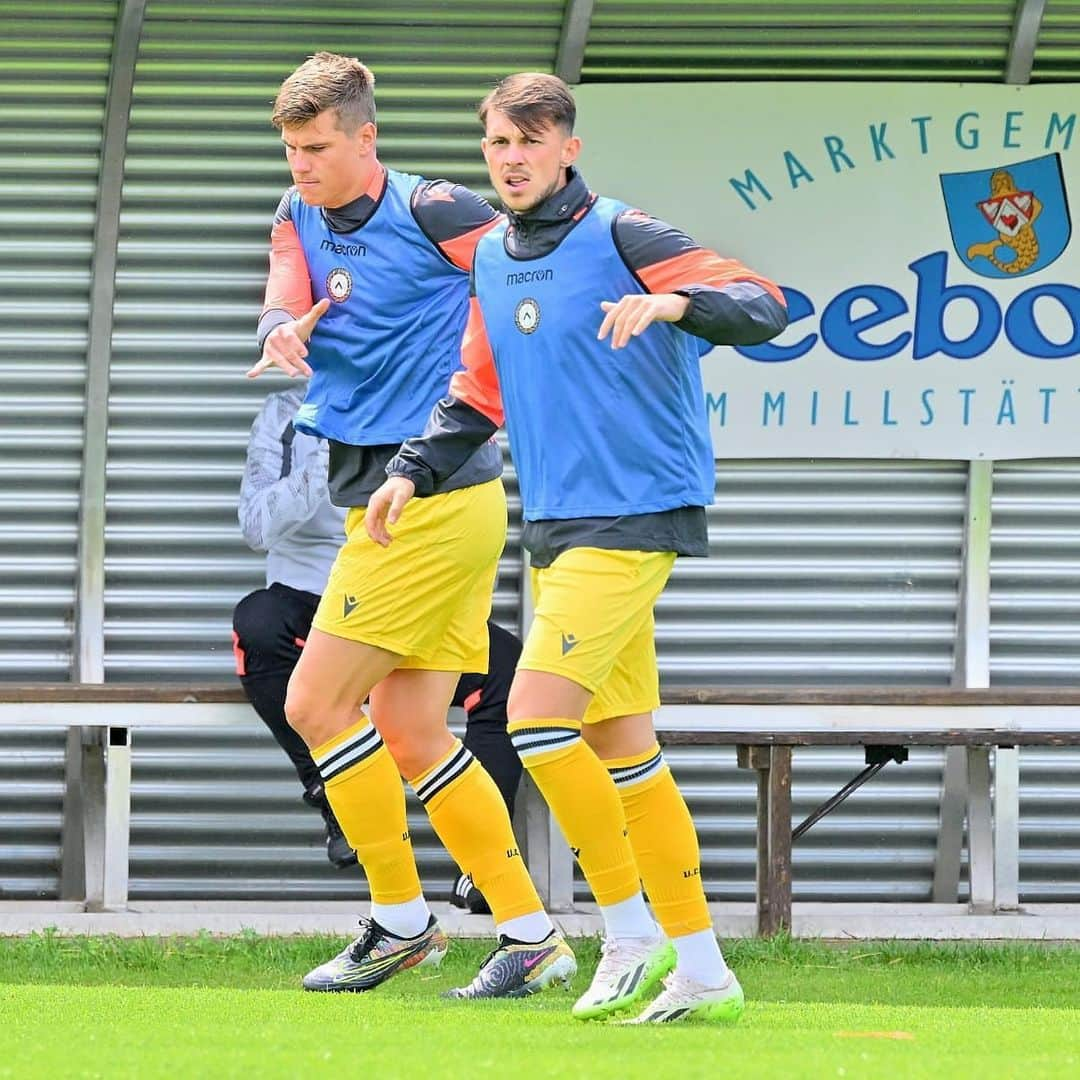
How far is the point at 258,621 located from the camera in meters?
6.82

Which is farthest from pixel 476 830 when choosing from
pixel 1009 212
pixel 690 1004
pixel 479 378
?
pixel 1009 212

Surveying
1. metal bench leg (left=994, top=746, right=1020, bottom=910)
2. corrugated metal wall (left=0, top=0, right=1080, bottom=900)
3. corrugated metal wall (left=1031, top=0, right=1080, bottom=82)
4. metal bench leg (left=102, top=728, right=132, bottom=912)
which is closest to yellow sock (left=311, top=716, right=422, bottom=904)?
metal bench leg (left=102, top=728, right=132, bottom=912)

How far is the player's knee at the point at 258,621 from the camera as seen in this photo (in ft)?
22.2

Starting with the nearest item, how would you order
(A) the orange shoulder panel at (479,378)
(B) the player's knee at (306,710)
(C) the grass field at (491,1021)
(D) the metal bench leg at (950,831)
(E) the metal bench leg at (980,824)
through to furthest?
(C) the grass field at (491,1021) → (A) the orange shoulder panel at (479,378) → (B) the player's knee at (306,710) → (E) the metal bench leg at (980,824) → (D) the metal bench leg at (950,831)

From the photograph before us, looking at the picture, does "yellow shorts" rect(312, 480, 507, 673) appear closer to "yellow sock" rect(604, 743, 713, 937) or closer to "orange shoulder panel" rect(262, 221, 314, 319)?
"orange shoulder panel" rect(262, 221, 314, 319)

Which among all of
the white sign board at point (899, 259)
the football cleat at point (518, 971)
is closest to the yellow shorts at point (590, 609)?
A: the football cleat at point (518, 971)

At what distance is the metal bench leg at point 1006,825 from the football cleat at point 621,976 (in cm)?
315

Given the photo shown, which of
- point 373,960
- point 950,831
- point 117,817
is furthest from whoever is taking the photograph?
point 950,831

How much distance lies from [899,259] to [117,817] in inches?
136

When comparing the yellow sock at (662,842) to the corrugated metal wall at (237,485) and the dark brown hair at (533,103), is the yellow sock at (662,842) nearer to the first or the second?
the dark brown hair at (533,103)

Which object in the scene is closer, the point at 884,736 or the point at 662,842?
the point at 662,842

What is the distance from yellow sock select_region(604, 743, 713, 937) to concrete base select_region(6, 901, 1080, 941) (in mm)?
2231

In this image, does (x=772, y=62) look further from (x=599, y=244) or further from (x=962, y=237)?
(x=599, y=244)

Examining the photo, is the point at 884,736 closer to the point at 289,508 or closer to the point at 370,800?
the point at 289,508
